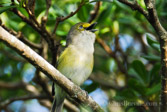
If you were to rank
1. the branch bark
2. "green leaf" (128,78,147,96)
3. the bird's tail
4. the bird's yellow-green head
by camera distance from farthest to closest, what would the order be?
1. the bird's yellow-green head
2. the bird's tail
3. "green leaf" (128,78,147,96)
4. the branch bark

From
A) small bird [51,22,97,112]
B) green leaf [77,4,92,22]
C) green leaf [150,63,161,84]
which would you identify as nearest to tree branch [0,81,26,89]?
small bird [51,22,97,112]

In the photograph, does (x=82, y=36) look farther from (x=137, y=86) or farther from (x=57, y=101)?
→ (x=137, y=86)

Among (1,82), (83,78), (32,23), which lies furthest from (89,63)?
(1,82)

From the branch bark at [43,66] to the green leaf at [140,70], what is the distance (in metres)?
1.18

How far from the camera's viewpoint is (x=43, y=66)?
255 cm

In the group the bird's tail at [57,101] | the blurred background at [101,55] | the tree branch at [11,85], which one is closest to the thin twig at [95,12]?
the blurred background at [101,55]

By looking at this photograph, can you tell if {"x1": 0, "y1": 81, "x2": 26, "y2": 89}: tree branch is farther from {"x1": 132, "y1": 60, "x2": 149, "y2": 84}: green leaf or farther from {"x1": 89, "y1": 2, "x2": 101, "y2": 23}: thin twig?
{"x1": 132, "y1": 60, "x2": 149, "y2": 84}: green leaf

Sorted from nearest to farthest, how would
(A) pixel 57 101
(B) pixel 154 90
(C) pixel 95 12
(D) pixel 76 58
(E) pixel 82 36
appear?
(B) pixel 154 90 < (C) pixel 95 12 < (D) pixel 76 58 < (A) pixel 57 101 < (E) pixel 82 36

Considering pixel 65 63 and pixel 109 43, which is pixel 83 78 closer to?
pixel 65 63

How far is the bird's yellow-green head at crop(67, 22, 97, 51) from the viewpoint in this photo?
14.4 feet

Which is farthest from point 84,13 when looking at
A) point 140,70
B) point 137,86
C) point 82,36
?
point 137,86

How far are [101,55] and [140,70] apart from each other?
1.83 metres

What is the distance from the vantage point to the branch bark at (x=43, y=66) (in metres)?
2.29

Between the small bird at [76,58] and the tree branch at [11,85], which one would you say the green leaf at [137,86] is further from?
the tree branch at [11,85]
